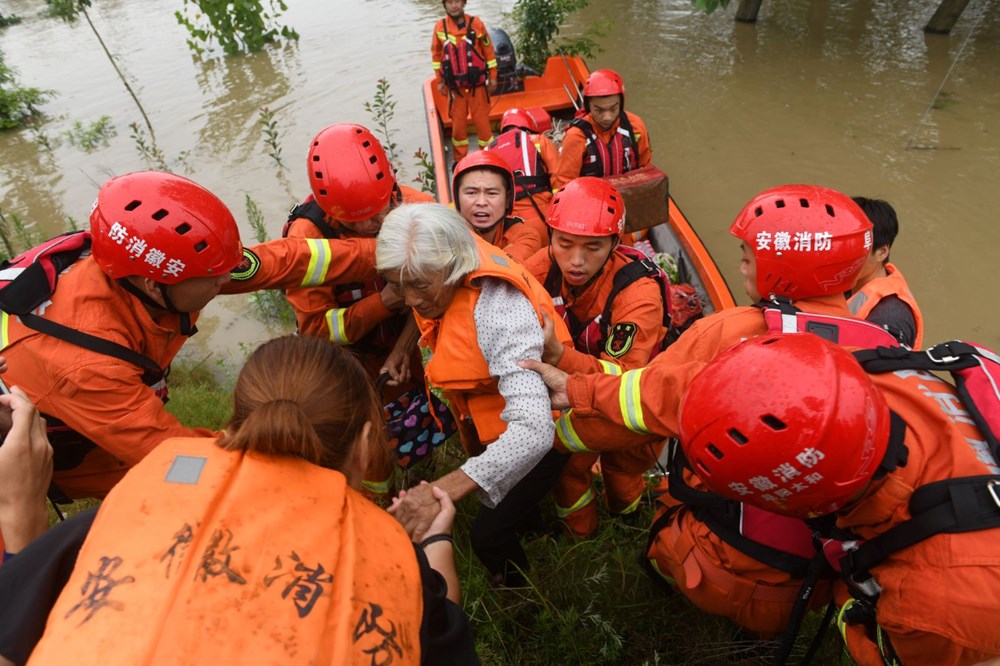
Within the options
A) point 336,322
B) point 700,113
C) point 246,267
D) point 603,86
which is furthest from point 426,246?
point 700,113

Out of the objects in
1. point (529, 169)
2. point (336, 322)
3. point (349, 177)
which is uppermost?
point (349, 177)

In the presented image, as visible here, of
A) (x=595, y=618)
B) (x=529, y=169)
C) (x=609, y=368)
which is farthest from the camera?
(x=529, y=169)

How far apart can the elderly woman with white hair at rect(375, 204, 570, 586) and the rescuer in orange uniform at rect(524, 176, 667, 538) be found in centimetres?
82

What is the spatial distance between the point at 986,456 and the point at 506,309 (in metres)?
1.51

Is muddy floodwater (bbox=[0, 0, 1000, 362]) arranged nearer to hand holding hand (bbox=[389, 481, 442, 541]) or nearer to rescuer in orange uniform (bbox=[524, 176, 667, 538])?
rescuer in orange uniform (bbox=[524, 176, 667, 538])

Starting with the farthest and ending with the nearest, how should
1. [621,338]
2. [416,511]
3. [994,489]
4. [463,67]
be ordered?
[463,67]
[621,338]
[416,511]
[994,489]

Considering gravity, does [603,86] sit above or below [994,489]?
above

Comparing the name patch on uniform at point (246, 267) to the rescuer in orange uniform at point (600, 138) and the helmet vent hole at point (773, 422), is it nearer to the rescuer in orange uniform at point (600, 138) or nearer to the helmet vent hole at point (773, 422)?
the helmet vent hole at point (773, 422)

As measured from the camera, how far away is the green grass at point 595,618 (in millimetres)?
2510

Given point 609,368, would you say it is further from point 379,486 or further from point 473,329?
point 379,486

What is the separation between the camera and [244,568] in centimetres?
107

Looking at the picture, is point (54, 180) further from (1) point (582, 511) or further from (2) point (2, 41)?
(2) point (2, 41)

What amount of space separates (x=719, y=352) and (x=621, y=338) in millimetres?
862

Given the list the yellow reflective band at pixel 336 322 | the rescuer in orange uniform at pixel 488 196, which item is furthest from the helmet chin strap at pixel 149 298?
the rescuer in orange uniform at pixel 488 196
